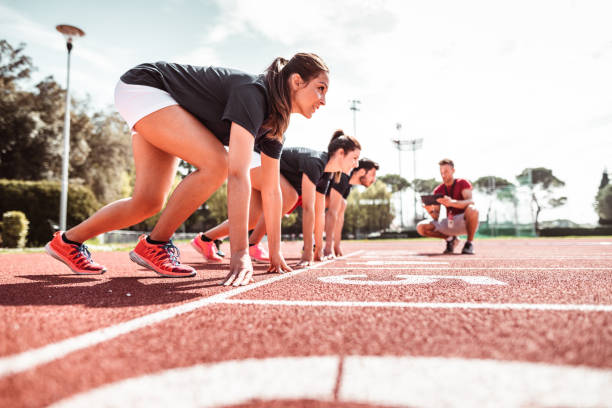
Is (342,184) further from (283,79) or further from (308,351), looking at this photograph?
(308,351)

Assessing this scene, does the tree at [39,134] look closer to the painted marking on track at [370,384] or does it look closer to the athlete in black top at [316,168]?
the athlete in black top at [316,168]

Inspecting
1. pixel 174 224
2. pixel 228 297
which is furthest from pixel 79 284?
pixel 228 297

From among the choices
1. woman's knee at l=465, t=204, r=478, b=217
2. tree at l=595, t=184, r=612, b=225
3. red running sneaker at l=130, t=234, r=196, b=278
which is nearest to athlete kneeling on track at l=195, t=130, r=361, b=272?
red running sneaker at l=130, t=234, r=196, b=278

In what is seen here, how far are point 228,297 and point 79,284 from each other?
1390 mm

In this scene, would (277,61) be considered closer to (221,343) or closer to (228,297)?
(228,297)

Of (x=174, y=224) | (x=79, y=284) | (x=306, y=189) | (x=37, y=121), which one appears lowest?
(x=79, y=284)

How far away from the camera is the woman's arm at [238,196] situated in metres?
2.61

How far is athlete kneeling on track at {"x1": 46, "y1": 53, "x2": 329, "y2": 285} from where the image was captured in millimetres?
2652

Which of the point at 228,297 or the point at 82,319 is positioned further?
the point at 228,297

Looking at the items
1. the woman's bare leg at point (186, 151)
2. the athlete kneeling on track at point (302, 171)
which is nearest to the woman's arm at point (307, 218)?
the athlete kneeling on track at point (302, 171)

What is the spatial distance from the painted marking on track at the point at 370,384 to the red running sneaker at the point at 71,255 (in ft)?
9.21

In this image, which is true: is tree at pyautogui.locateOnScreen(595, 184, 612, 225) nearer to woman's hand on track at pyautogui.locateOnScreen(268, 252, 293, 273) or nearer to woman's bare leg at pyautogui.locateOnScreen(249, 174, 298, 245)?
woman's bare leg at pyautogui.locateOnScreen(249, 174, 298, 245)

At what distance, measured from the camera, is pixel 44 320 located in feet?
5.03

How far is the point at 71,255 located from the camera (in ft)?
10.9
